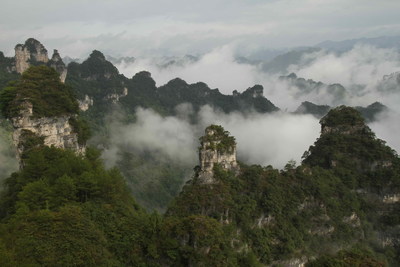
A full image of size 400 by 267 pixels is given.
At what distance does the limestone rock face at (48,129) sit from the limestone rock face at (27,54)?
52.6 meters

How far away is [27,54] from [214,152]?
61116 millimetres

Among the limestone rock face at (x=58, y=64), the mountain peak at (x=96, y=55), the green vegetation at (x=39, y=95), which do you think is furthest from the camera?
the mountain peak at (x=96, y=55)

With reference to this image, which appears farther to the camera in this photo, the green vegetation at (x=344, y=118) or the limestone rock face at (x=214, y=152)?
the green vegetation at (x=344, y=118)

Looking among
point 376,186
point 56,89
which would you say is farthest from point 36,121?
point 376,186

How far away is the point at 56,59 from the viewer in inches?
3142

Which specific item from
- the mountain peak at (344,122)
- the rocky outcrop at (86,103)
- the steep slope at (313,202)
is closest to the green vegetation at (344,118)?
the mountain peak at (344,122)

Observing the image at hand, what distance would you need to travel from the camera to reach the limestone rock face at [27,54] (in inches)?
3083

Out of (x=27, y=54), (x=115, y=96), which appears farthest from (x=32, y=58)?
(x=115, y=96)

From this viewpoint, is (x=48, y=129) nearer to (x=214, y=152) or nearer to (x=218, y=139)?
(x=214, y=152)

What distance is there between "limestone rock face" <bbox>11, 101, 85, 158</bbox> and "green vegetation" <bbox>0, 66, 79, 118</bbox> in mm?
415

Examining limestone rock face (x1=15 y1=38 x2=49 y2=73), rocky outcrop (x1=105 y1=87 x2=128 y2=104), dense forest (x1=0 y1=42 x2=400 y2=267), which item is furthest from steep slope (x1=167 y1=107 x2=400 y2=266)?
rocky outcrop (x1=105 y1=87 x2=128 y2=104)

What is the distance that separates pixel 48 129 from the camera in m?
30.5

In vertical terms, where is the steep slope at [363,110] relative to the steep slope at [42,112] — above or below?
below

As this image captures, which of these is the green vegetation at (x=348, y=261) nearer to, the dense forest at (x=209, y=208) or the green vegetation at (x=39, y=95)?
the dense forest at (x=209, y=208)
